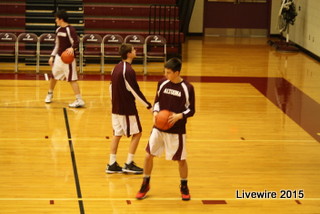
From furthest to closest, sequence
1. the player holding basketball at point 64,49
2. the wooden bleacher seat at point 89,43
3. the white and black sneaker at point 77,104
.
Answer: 1. the wooden bleacher seat at point 89,43
2. the white and black sneaker at point 77,104
3. the player holding basketball at point 64,49

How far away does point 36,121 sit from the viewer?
11.3 meters

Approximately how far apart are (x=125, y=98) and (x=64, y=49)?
3855mm

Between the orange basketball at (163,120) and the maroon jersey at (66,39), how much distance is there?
486 cm

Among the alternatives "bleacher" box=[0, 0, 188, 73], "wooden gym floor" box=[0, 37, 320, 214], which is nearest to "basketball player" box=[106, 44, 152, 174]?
"wooden gym floor" box=[0, 37, 320, 214]

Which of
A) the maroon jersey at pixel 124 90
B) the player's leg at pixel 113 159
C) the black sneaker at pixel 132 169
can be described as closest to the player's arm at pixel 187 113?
the maroon jersey at pixel 124 90

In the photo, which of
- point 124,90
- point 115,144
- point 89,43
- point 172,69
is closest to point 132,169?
point 115,144

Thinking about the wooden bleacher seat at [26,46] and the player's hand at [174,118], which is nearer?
the player's hand at [174,118]

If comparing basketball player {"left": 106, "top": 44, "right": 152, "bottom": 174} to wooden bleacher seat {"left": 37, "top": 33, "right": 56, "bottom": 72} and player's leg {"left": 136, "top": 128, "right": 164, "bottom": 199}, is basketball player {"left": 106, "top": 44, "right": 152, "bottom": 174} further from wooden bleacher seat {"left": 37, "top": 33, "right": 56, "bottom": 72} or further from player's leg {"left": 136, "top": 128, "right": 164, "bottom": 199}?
wooden bleacher seat {"left": 37, "top": 33, "right": 56, "bottom": 72}

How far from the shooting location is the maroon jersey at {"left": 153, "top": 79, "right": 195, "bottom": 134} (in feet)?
24.9

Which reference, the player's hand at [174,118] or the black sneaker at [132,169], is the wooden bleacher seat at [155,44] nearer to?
the black sneaker at [132,169]

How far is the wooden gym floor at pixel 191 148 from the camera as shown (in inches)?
311

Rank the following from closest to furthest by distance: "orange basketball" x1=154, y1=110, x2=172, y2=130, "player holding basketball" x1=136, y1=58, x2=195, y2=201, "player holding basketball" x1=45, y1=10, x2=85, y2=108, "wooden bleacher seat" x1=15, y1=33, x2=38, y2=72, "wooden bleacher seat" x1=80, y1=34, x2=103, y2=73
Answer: "orange basketball" x1=154, y1=110, x2=172, y2=130, "player holding basketball" x1=136, y1=58, x2=195, y2=201, "player holding basketball" x1=45, y1=10, x2=85, y2=108, "wooden bleacher seat" x1=15, y1=33, x2=38, y2=72, "wooden bleacher seat" x1=80, y1=34, x2=103, y2=73

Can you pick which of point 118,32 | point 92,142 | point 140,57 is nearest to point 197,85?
point 140,57

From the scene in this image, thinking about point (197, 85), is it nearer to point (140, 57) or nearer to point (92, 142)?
point (140, 57)
